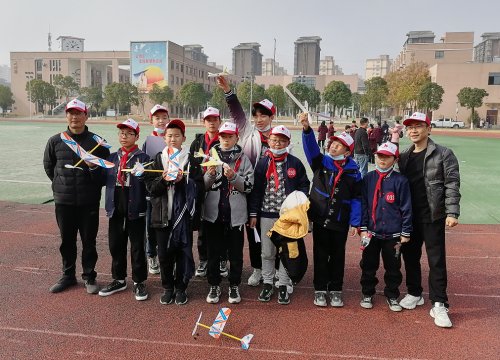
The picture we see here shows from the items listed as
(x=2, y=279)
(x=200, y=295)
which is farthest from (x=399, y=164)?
(x=2, y=279)

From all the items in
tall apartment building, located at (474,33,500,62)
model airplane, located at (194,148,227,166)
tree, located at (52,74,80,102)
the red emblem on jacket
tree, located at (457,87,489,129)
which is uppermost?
tall apartment building, located at (474,33,500,62)

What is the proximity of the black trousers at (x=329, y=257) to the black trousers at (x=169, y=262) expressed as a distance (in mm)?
1348

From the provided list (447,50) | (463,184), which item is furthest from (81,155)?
(447,50)

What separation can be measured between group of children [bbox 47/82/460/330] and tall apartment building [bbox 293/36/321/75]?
175638 mm

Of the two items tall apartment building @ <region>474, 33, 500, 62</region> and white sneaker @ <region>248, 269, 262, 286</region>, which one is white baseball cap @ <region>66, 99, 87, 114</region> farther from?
tall apartment building @ <region>474, 33, 500, 62</region>

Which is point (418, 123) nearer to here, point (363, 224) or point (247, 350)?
point (363, 224)

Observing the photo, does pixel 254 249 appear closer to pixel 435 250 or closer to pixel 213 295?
pixel 213 295

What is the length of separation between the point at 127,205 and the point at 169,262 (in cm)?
71

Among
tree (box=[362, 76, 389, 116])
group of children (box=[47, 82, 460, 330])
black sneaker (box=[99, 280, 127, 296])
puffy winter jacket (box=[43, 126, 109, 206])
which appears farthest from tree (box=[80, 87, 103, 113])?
group of children (box=[47, 82, 460, 330])

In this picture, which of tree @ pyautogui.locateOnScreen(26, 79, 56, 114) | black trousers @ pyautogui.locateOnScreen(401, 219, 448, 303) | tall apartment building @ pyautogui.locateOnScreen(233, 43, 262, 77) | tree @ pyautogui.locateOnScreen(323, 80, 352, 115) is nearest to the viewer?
black trousers @ pyautogui.locateOnScreen(401, 219, 448, 303)

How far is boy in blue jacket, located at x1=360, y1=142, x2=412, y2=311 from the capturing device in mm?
3818

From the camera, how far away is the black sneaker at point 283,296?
4.10 meters

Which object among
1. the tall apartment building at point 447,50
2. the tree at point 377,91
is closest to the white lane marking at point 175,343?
the tree at point 377,91

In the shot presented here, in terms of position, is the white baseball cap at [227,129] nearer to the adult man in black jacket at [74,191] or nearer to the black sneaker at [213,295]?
the adult man in black jacket at [74,191]
